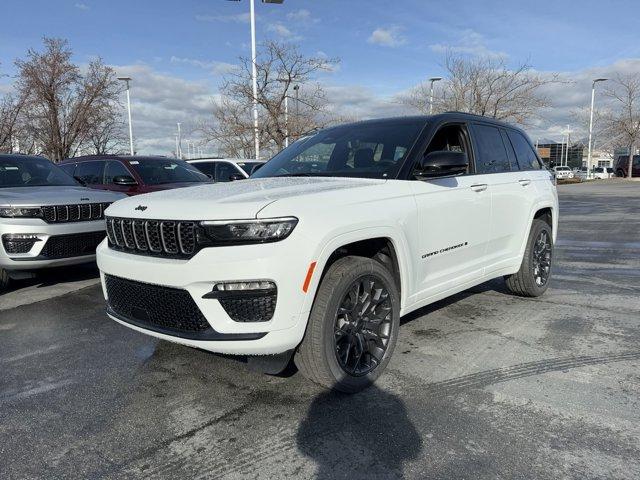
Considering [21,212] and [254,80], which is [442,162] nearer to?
[21,212]

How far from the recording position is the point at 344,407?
10.3ft

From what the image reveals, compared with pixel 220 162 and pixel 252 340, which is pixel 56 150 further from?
pixel 252 340

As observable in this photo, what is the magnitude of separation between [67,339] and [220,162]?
30.8 feet

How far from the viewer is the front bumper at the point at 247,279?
9.07ft

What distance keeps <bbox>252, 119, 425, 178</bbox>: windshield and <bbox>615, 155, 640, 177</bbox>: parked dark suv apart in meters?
54.4

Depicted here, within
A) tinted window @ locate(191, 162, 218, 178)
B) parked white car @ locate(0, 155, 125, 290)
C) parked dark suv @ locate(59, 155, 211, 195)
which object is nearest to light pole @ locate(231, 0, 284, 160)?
tinted window @ locate(191, 162, 218, 178)

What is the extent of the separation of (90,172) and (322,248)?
7.92 metres

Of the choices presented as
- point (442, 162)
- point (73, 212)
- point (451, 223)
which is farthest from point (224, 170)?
point (442, 162)

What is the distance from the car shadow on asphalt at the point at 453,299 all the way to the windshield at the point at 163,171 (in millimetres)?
5397

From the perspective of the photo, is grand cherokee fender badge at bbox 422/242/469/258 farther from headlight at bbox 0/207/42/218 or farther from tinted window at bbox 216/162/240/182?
tinted window at bbox 216/162/240/182

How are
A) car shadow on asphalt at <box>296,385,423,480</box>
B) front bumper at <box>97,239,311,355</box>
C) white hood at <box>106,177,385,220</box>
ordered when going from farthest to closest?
white hood at <box>106,177,385,220</box>, front bumper at <box>97,239,311,355</box>, car shadow on asphalt at <box>296,385,423,480</box>

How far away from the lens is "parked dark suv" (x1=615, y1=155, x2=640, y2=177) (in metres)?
50.4

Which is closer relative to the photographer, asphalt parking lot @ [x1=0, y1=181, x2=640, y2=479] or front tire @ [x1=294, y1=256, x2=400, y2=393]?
asphalt parking lot @ [x1=0, y1=181, x2=640, y2=479]

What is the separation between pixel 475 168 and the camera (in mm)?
4578
